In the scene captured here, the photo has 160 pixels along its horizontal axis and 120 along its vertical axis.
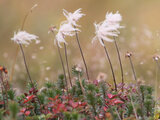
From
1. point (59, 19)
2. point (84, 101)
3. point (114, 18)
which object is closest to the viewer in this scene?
point (114, 18)

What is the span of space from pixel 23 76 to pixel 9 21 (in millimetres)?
1512

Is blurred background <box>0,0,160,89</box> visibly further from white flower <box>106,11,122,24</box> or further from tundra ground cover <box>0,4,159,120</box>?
white flower <box>106,11,122,24</box>

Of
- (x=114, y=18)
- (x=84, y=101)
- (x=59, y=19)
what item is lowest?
(x=84, y=101)

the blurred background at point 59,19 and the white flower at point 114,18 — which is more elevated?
the blurred background at point 59,19

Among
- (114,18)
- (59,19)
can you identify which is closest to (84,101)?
(114,18)

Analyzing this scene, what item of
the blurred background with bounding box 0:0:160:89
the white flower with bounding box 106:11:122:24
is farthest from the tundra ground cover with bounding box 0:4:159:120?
the blurred background with bounding box 0:0:160:89

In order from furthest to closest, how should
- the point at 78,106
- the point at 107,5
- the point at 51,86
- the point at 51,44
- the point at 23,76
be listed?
the point at 107,5 → the point at 51,44 → the point at 23,76 → the point at 51,86 → the point at 78,106

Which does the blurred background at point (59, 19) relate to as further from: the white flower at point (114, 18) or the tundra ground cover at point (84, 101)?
the white flower at point (114, 18)

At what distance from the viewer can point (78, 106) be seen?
1.74m

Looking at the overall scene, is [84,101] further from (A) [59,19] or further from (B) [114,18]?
(A) [59,19]

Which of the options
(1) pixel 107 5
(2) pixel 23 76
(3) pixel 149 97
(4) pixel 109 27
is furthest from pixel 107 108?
(1) pixel 107 5

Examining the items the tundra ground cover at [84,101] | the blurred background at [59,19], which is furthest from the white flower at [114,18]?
the blurred background at [59,19]

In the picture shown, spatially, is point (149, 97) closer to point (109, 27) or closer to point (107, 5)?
point (109, 27)

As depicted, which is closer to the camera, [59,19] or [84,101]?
[84,101]
